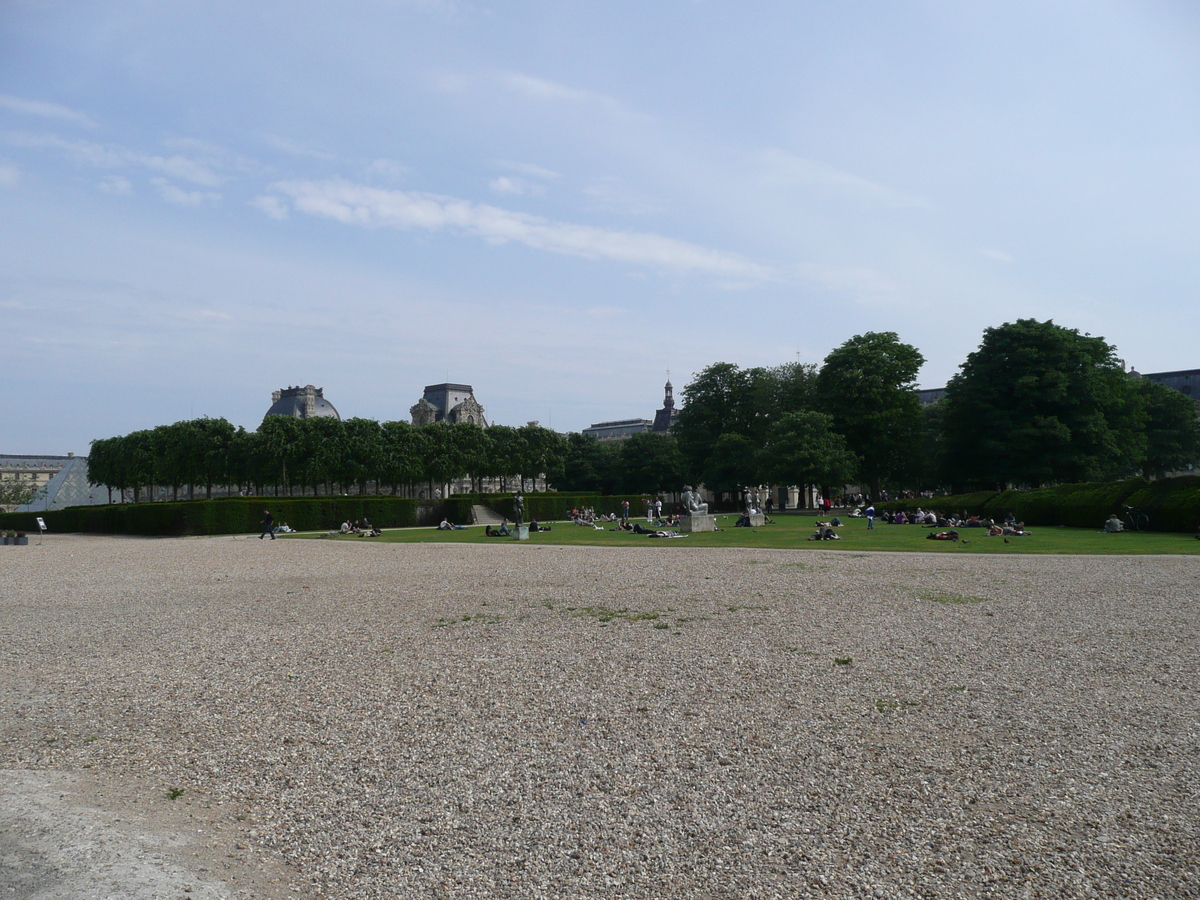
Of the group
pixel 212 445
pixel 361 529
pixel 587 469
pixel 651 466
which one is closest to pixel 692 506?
pixel 361 529

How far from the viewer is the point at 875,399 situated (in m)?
66.6

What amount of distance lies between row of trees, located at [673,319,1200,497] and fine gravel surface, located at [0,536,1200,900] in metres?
44.8

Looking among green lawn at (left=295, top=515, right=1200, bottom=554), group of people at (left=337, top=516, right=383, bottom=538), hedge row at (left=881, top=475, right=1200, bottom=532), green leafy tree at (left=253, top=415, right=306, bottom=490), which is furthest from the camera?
green leafy tree at (left=253, top=415, right=306, bottom=490)

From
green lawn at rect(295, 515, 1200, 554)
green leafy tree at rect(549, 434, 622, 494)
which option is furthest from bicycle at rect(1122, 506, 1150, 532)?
green leafy tree at rect(549, 434, 622, 494)

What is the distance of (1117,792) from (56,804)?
23.9 feet

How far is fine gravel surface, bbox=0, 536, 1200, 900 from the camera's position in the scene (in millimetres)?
4875

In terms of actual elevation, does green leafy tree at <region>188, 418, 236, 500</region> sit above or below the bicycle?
above

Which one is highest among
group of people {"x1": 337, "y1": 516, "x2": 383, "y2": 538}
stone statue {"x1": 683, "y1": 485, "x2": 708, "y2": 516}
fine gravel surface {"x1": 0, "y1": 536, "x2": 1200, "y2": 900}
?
stone statue {"x1": 683, "y1": 485, "x2": 708, "y2": 516}

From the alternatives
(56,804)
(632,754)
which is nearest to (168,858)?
(56,804)

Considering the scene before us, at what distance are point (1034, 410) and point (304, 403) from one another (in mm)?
103761

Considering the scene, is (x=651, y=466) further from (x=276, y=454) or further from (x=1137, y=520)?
(x=1137, y=520)

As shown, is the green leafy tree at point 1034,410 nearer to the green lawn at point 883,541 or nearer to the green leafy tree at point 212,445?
the green lawn at point 883,541

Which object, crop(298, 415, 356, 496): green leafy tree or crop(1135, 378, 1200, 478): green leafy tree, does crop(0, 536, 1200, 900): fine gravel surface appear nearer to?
crop(298, 415, 356, 496): green leafy tree

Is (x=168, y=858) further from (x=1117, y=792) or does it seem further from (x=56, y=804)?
(x=1117, y=792)
